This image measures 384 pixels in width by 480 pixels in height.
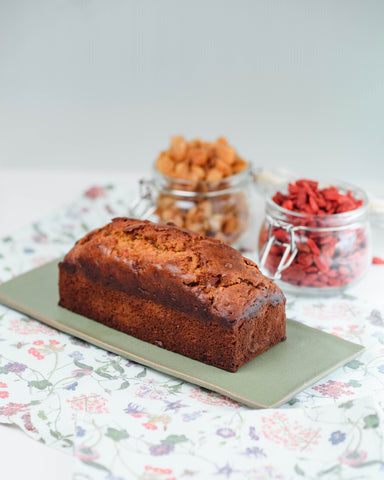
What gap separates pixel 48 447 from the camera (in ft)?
6.79

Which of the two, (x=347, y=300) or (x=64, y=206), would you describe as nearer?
(x=347, y=300)

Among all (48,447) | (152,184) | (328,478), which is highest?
(152,184)

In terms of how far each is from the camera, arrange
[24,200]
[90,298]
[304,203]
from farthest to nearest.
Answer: [24,200], [304,203], [90,298]

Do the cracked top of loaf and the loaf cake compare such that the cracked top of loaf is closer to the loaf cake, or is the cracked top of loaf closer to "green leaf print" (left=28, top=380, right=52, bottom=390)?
the loaf cake

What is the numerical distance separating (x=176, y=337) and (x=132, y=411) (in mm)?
362

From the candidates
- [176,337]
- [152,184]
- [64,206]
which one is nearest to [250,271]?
[176,337]

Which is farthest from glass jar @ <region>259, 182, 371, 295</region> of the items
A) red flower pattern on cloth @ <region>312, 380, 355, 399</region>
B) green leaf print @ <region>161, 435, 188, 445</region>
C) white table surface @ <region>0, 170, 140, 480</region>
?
white table surface @ <region>0, 170, 140, 480</region>

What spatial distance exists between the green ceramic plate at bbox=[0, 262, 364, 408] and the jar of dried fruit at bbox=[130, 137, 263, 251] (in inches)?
29.2

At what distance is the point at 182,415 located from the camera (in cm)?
210

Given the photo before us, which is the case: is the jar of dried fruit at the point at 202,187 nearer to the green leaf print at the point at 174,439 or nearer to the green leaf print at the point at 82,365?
the green leaf print at the point at 82,365

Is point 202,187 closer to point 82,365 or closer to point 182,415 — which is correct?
point 82,365

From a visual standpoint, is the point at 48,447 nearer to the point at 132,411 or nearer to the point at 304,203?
the point at 132,411

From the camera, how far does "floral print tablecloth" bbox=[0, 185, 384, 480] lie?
1.87 m

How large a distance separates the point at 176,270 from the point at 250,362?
0.39m
